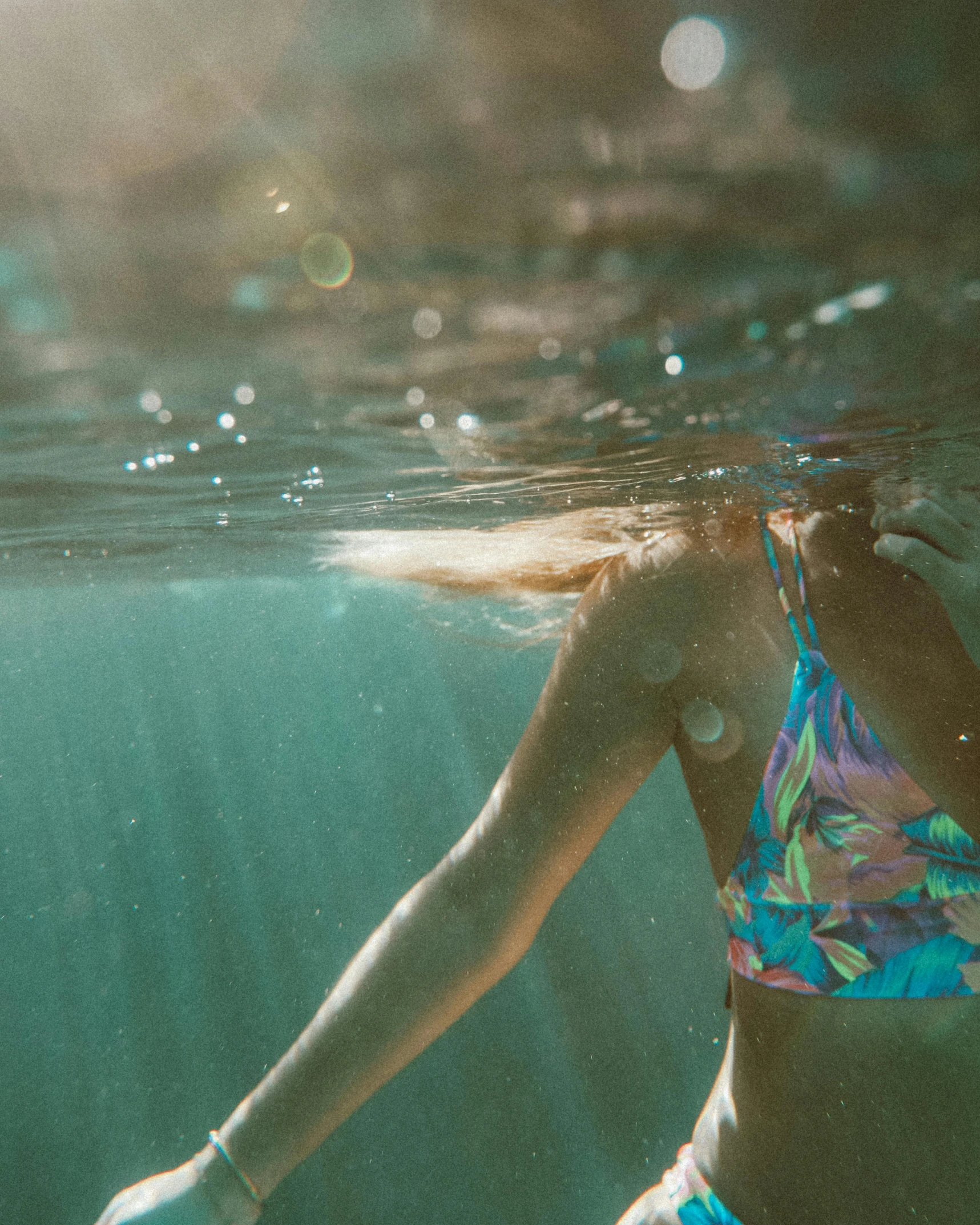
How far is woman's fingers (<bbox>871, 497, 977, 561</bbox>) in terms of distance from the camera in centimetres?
176

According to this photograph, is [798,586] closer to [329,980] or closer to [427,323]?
[427,323]

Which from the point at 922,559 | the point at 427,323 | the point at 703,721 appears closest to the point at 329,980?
the point at 703,721

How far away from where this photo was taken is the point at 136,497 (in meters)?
4.46

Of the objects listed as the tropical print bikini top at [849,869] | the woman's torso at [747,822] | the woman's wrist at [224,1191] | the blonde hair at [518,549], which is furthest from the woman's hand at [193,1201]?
the blonde hair at [518,549]

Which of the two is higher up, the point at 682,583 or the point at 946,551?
the point at 682,583

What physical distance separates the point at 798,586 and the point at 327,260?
1510mm

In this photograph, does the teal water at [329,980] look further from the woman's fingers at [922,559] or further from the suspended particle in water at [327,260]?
the suspended particle in water at [327,260]

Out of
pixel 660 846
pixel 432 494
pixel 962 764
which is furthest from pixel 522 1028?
pixel 962 764

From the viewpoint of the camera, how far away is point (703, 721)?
2.11 m

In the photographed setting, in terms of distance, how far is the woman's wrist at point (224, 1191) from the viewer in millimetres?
1895

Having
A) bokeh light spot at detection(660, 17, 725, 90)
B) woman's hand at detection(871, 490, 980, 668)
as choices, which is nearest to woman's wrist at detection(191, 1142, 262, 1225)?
woman's hand at detection(871, 490, 980, 668)

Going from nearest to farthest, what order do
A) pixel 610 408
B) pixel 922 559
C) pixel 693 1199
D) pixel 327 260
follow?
pixel 327 260
pixel 922 559
pixel 693 1199
pixel 610 408

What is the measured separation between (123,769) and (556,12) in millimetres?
69273

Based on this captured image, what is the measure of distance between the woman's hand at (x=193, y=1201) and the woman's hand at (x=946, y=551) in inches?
93.7
